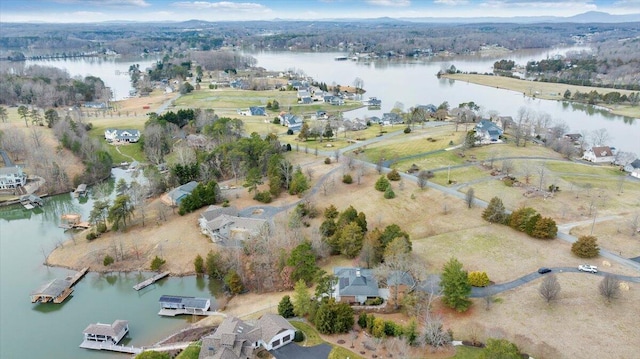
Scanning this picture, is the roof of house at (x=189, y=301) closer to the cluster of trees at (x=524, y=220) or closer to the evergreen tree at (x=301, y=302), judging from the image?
the evergreen tree at (x=301, y=302)

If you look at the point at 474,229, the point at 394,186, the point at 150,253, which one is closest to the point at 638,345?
the point at 474,229

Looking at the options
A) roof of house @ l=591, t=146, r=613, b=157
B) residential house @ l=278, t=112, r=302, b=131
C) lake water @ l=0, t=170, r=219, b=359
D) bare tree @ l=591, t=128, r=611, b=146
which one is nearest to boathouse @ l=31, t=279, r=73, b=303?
lake water @ l=0, t=170, r=219, b=359

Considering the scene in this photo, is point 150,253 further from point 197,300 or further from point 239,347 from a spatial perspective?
point 239,347

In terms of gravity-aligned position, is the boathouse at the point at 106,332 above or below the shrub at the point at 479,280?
below

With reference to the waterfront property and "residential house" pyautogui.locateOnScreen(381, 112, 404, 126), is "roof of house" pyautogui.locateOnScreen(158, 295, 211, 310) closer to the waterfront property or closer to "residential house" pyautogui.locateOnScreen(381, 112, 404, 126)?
the waterfront property

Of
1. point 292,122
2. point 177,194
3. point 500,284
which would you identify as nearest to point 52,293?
point 177,194

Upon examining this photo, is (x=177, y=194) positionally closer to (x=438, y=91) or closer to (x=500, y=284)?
(x=500, y=284)

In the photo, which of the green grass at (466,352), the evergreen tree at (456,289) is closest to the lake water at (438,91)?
the evergreen tree at (456,289)
